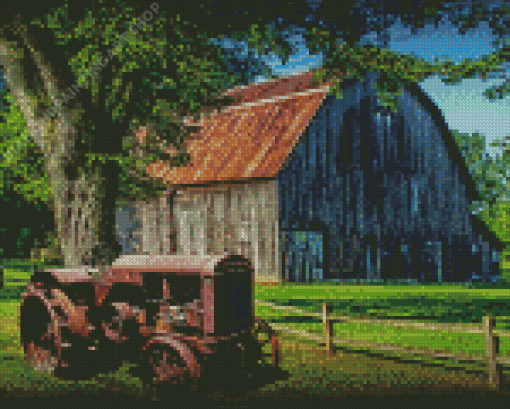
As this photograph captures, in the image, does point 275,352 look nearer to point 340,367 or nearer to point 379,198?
point 340,367

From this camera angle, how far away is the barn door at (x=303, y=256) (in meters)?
30.3

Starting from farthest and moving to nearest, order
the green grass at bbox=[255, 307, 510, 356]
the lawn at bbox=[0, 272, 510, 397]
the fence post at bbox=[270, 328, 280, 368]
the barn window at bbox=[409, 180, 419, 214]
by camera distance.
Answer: the barn window at bbox=[409, 180, 419, 214]
the green grass at bbox=[255, 307, 510, 356]
the fence post at bbox=[270, 328, 280, 368]
the lawn at bbox=[0, 272, 510, 397]

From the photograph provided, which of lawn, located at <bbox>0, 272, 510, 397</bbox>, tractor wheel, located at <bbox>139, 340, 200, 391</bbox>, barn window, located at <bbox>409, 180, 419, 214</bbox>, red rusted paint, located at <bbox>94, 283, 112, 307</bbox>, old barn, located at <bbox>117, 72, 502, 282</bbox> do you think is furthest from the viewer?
barn window, located at <bbox>409, 180, 419, 214</bbox>

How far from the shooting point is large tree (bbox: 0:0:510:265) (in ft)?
48.5

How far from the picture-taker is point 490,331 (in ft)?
34.0

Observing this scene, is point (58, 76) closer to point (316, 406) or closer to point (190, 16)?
point (190, 16)

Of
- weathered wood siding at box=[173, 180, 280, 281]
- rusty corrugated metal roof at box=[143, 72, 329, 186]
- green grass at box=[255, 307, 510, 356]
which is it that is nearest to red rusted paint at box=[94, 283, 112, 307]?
green grass at box=[255, 307, 510, 356]

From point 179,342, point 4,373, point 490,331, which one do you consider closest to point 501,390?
point 490,331

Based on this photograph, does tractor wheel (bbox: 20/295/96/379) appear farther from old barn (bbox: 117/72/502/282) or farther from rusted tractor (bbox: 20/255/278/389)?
old barn (bbox: 117/72/502/282)

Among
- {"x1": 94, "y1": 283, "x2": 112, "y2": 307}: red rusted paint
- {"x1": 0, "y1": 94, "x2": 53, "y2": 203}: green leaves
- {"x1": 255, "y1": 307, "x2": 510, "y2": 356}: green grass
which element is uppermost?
{"x1": 0, "y1": 94, "x2": 53, "y2": 203}: green leaves

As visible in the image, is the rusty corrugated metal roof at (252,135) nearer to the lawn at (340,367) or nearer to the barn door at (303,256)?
the barn door at (303,256)

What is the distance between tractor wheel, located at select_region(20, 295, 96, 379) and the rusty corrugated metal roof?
740 inches

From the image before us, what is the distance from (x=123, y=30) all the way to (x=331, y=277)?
17.7 meters

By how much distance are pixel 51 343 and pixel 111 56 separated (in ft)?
24.4
